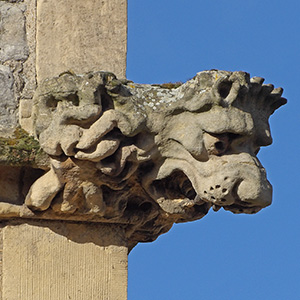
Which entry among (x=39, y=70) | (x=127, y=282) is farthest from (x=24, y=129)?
(x=127, y=282)

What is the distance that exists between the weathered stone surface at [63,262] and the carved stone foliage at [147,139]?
0.38 ft

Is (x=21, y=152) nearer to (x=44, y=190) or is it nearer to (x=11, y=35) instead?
(x=44, y=190)

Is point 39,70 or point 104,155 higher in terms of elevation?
point 39,70

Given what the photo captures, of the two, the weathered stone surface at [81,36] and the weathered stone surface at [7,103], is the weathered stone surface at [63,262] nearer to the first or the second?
the weathered stone surface at [7,103]

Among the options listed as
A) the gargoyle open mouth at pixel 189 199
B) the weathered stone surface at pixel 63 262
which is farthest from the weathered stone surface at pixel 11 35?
the gargoyle open mouth at pixel 189 199

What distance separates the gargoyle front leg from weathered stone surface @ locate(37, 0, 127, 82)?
24.6 inches

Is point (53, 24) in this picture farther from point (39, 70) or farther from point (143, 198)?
point (143, 198)

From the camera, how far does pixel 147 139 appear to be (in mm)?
10750

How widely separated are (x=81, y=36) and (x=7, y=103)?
0.62 meters

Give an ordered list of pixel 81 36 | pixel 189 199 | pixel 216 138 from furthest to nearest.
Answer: pixel 81 36
pixel 189 199
pixel 216 138

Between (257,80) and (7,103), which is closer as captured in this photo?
(257,80)

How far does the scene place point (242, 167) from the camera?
10648 mm

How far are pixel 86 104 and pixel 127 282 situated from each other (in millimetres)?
1187

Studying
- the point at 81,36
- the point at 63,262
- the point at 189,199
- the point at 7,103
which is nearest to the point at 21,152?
the point at 7,103
